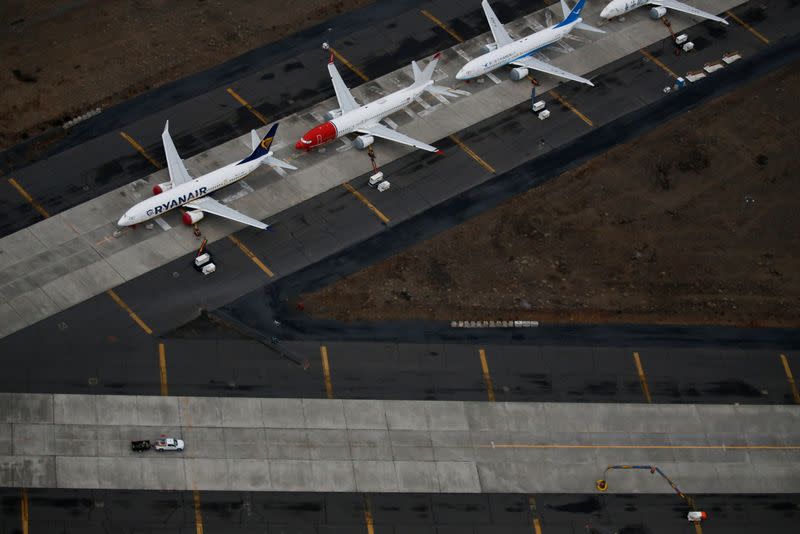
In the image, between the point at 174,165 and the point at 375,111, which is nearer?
the point at 174,165

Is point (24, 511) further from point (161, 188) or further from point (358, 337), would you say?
point (161, 188)

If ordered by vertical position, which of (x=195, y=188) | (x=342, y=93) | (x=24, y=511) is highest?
(x=342, y=93)

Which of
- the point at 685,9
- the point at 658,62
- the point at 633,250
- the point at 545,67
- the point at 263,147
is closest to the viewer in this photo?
the point at 263,147

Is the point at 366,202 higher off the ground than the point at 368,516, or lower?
higher

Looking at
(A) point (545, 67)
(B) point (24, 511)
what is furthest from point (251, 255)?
(A) point (545, 67)

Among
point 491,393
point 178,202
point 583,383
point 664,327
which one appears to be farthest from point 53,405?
point 664,327
